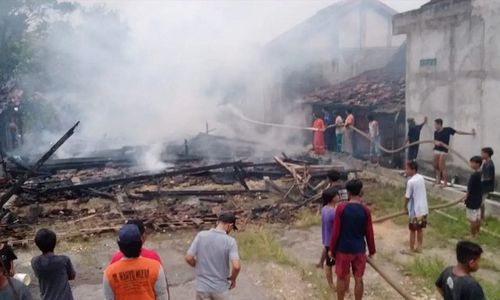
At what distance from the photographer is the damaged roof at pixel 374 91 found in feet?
60.7

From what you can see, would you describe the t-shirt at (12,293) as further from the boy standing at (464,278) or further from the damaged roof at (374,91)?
the damaged roof at (374,91)

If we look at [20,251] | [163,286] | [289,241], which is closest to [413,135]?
[289,241]

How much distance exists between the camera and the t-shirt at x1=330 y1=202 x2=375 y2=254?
6191 millimetres

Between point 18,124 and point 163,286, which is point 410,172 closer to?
point 163,286

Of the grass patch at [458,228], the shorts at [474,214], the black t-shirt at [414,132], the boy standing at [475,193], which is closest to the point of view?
the boy standing at [475,193]

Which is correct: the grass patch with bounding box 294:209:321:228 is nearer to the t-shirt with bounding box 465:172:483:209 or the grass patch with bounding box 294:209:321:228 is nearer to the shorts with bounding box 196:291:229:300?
the t-shirt with bounding box 465:172:483:209

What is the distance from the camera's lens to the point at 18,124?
2330 cm

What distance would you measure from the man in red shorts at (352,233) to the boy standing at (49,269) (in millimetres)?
3136

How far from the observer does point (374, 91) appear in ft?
66.7

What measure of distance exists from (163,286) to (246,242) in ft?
19.2

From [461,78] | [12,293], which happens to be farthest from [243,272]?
[461,78]

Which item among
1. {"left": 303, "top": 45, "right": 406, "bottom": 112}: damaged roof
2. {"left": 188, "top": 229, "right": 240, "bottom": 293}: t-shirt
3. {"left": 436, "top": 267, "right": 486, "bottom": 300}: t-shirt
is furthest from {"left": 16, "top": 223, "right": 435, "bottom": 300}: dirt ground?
{"left": 303, "top": 45, "right": 406, "bottom": 112}: damaged roof

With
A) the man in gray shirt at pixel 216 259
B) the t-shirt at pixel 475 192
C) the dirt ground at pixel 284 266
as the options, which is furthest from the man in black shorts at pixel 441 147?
the man in gray shirt at pixel 216 259

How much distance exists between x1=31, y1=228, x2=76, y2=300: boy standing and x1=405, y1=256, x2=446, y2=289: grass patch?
17.4 feet
